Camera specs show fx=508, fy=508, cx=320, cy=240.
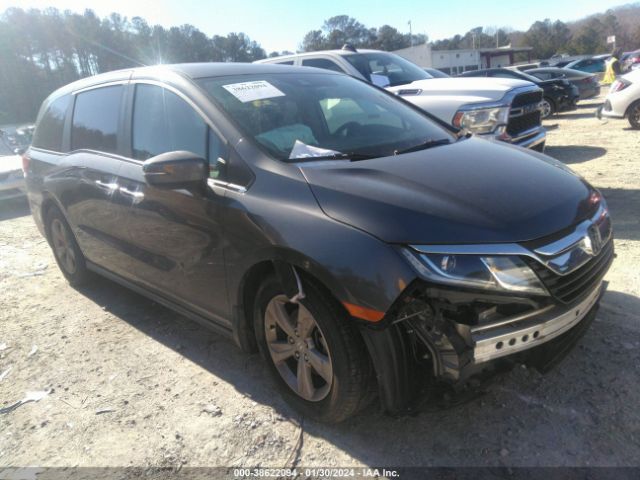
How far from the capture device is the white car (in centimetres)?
998

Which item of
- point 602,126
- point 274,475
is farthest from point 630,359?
point 602,126

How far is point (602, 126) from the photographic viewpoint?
11.9 m

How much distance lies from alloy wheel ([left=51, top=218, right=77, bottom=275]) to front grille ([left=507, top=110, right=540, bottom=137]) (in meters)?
4.74

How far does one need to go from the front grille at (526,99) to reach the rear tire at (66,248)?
4.79 meters

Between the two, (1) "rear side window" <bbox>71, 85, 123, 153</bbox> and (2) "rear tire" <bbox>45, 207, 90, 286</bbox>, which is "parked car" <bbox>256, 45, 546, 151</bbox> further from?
(2) "rear tire" <bbox>45, 207, 90, 286</bbox>

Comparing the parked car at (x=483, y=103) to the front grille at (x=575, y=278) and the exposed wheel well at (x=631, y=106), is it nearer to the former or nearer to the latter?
the front grille at (x=575, y=278)

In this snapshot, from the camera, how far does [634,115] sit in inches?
401

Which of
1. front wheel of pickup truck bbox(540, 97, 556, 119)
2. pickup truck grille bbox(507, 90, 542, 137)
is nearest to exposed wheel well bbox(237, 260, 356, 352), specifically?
pickup truck grille bbox(507, 90, 542, 137)

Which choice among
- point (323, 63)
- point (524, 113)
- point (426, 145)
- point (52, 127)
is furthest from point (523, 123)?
point (52, 127)

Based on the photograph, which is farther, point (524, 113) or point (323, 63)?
point (323, 63)

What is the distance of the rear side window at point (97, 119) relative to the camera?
3.62 metres

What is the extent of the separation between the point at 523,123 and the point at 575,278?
4368 millimetres

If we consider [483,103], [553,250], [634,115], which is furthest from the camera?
[634,115]

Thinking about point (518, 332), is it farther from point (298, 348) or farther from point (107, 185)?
point (107, 185)
